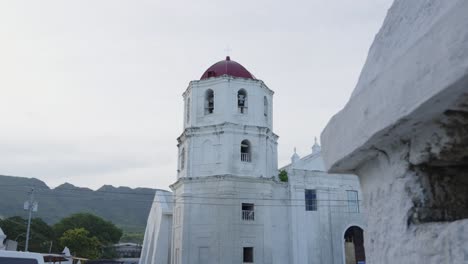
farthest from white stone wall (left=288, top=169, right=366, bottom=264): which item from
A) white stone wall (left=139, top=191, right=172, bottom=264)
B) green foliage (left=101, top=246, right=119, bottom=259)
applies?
green foliage (left=101, top=246, right=119, bottom=259)

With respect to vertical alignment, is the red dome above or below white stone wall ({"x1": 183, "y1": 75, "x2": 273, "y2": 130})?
above

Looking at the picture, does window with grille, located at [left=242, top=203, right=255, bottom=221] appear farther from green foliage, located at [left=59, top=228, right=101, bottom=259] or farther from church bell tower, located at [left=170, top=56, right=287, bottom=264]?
green foliage, located at [left=59, top=228, right=101, bottom=259]

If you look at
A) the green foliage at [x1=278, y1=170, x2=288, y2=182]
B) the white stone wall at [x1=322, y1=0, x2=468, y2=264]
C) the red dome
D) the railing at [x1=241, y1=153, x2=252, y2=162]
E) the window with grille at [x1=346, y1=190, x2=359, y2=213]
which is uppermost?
the red dome

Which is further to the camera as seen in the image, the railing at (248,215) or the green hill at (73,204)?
the green hill at (73,204)

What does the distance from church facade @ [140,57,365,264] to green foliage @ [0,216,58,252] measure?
23.3m

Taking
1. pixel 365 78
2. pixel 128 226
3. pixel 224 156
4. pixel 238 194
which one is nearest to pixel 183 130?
pixel 224 156

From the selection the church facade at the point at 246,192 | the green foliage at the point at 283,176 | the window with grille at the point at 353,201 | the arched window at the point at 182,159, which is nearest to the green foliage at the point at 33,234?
the church facade at the point at 246,192

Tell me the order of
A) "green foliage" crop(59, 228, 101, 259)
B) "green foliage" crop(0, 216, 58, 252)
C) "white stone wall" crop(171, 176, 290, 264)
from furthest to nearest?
"green foliage" crop(0, 216, 58, 252), "green foliage" crop(59, 228, 101, 259), "white stone wall" crop(171, 176, 290, 264)

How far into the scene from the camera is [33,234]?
40969mm

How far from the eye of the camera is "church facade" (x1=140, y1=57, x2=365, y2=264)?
20688mm

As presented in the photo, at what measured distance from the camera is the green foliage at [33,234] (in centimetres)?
4054

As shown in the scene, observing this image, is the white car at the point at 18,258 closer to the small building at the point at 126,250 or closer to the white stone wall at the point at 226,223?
the white stone wall at the point at 226,223

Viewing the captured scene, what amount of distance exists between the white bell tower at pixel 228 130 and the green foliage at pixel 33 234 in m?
24.0

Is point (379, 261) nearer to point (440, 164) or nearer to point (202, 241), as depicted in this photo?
point (440, 164)
